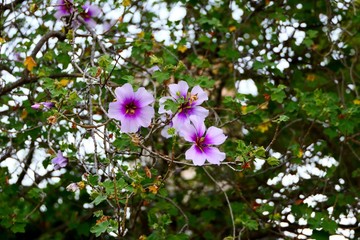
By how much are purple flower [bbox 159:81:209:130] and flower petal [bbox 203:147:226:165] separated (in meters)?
0.11

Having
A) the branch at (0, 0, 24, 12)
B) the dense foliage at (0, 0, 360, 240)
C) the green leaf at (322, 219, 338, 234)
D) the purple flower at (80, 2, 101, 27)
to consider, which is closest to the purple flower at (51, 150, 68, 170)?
the dense foliage at (0, 0, 360, 240)

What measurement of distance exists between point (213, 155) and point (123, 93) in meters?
0.35

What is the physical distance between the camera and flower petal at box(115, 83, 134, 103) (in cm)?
195

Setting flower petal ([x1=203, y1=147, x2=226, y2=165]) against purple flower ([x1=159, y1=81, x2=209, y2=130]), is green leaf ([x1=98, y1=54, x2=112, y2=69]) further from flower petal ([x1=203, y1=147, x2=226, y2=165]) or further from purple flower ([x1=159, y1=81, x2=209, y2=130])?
flower petal ([x1=203, y1=147, x2=226, y2=165])

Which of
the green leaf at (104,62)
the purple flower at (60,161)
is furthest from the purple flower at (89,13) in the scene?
the green leaf at (104,62)

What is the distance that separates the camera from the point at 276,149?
3885 mm

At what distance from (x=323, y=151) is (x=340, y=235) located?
24.4 inches

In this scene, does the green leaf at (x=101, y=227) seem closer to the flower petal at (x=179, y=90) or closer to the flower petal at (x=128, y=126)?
the flower petal at (x=128, y=126)

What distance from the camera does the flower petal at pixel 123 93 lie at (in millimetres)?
1951

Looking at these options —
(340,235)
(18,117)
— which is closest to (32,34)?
(18,117)

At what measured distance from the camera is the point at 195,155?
197 centimetres

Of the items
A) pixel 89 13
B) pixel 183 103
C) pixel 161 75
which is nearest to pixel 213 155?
pixel 183 103

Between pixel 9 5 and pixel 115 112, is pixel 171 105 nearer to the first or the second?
pixel 115 112

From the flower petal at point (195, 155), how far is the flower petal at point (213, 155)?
0.02 m
